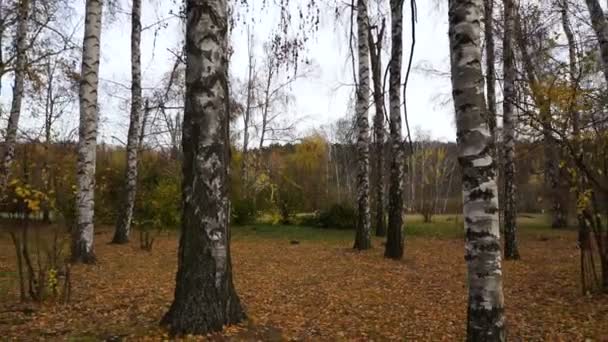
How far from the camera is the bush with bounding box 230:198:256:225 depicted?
Answer: 20750 millimetres

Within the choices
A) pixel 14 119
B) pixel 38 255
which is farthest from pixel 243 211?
pixel 38 255

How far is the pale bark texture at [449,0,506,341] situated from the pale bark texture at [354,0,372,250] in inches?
305

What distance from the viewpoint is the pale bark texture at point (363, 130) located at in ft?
37.7

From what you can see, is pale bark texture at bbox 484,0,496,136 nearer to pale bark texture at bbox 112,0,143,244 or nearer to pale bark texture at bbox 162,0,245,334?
A: pale bark texture at bbox 162,0,245,334

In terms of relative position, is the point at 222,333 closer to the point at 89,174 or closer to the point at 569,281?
the point at 89,174

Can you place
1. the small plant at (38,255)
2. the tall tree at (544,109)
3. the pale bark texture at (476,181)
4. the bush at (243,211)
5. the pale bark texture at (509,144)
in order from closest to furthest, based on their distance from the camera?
the pale bark texture at (476,181)
the small plant at (38,255)
the tall tree at (544,109)
the pale bark texture at (509,144)
the bush at (243,211)

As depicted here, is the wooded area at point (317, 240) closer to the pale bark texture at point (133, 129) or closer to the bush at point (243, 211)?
the pale bark texture at point (133, 129)

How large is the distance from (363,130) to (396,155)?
1.74 meters

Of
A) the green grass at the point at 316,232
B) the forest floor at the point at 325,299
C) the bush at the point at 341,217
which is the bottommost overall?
the forest floor at the point at 325,299

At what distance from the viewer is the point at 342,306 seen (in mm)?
5957

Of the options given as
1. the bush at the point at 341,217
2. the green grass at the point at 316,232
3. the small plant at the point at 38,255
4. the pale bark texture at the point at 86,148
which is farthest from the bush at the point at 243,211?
the small plant at the point at 38,255

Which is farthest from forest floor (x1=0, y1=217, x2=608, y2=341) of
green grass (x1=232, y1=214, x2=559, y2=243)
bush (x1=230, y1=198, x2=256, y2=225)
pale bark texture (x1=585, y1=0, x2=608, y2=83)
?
bush (x1=230, y1=198, x2=256, y2=225)

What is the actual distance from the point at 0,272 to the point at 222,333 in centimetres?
553

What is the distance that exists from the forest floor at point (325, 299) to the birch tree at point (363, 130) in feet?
2.08
